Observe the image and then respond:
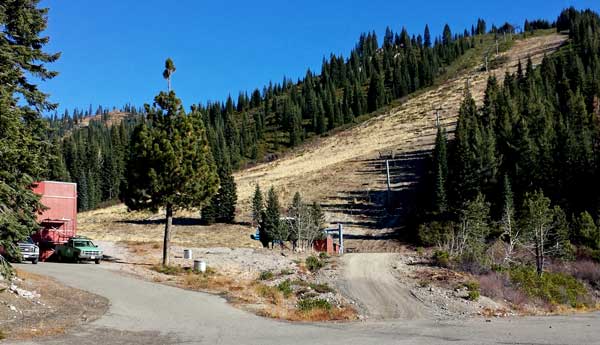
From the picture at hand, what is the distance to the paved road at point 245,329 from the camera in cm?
1375

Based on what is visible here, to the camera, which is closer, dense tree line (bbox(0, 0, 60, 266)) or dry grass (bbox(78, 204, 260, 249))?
dense tree line (bbox(0, 0, 60, 266))

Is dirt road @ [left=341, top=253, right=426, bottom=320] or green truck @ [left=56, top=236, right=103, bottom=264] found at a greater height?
green truck @ [left=56, top=236, right=103, bottom=264]

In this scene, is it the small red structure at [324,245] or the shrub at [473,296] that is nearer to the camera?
the shrub at [473,296]

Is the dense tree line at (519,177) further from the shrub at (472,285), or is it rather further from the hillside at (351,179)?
the shrub at (472,285)

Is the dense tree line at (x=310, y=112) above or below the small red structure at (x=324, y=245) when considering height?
above

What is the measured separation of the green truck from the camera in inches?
1220

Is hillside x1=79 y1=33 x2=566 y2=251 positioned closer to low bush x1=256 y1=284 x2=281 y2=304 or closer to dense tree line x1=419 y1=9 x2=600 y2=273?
dense tree line x1=419 y1=9 x2=600 y2=273

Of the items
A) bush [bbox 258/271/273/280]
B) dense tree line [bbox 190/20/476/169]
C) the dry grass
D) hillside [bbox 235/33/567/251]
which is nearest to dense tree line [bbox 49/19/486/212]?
dense tree line [bbox 190/20/476/169]

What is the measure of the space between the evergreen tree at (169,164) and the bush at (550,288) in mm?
17365

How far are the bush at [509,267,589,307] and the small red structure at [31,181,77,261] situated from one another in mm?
28441

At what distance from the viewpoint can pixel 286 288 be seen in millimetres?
23969

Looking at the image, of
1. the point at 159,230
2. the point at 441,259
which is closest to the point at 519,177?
the point at 441,259

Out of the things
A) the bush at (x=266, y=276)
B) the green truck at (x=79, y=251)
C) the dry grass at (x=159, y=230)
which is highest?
the dry grass at (x=159, y=230)

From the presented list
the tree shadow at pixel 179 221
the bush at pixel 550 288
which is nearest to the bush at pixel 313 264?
the bush at pixel 550 288
